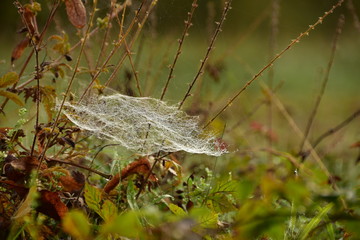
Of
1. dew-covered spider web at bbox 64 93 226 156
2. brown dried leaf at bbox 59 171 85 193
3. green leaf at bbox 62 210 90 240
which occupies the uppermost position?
green leaf at bbox 62 210 90 240

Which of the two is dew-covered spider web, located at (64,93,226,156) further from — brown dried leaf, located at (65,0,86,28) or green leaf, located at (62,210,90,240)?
green leaf, located at (62,210,90,240)

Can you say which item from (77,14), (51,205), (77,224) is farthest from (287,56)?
(77,224)

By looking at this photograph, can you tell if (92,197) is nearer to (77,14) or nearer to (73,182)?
(73,182)

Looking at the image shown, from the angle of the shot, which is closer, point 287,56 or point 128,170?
point 128,170

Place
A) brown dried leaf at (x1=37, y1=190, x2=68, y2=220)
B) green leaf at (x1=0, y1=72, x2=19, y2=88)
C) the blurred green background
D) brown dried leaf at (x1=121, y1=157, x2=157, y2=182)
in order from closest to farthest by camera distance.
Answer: brown dried leaf at (x1=37, y1=190, x2=68, y2=220), green leaf at (x1=0, y1=72, x2=19, y2=88), brown dried leaf at (x1=121, y1=157, x2=157, y2=182), the blurred green background

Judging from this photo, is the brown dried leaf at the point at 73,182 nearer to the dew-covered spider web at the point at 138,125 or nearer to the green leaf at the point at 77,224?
the dew-covered spider web at the point at 138,125

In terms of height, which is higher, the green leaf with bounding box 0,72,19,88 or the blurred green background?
the green leaf with bounding box 0,72,19,88

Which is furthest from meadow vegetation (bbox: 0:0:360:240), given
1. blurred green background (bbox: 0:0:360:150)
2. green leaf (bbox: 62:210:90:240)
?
blurred green background (bbox: 0:0:360:150)

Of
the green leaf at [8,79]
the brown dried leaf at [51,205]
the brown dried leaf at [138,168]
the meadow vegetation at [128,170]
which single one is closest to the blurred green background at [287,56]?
the meadow vegetation at [128,170]

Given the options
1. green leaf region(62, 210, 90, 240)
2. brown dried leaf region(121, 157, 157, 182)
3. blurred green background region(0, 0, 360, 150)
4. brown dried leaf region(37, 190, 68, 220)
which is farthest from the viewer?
blurred green background region(0, 0, 360, 150)

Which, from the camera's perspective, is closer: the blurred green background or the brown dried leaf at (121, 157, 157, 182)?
the brown dried leaf at (121, 157, 157, 182)
